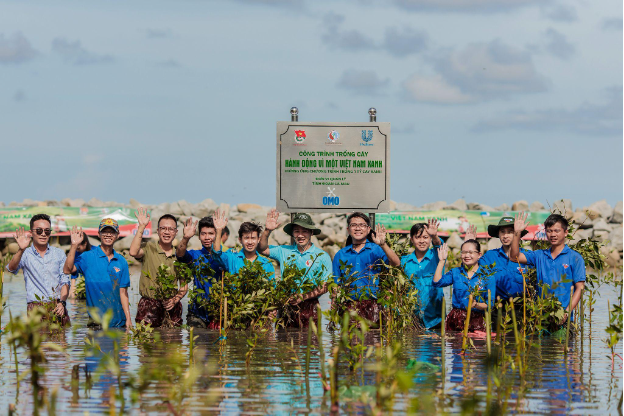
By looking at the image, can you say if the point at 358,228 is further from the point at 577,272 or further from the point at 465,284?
the point at 577,272

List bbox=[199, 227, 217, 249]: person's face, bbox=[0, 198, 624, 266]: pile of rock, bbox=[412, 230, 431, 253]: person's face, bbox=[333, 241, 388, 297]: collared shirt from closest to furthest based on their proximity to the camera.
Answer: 1. bbox=[333, 241, 388, 297]: collared shirt
2. bbox=[199, 227, 217, 249]: person's face
3. bbox=[412, 230, 431, 253]: person's face
4. bbox=[0, 198, 624, 266]: pile of rock

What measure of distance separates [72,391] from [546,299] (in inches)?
208

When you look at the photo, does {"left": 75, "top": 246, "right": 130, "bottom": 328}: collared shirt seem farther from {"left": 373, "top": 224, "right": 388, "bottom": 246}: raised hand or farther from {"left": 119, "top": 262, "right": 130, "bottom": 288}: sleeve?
{"left": 373, "top": 224, "right": 388, "bottom": 246}: raised hand

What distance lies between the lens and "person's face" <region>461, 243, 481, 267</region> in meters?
9.93

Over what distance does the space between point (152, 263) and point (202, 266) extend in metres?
0.72

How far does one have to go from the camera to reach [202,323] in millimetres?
10750

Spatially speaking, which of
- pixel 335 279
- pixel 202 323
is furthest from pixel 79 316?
pixel 335 279

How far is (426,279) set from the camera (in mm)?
10492

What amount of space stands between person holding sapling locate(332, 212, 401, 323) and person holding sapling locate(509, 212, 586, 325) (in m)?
1.54

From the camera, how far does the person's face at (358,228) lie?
10078 millimetres

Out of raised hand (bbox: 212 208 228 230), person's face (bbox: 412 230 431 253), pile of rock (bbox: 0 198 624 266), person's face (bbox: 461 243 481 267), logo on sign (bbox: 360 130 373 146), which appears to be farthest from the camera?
pile of rock (bbox: 0 198 624 266)

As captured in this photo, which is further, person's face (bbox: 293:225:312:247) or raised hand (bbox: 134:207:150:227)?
person's face (bbox: 293:225:312:247)

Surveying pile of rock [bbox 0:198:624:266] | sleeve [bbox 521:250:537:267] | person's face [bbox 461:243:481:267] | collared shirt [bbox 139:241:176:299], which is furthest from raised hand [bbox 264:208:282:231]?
A: pile of rock [bbox 0:198:624:266]

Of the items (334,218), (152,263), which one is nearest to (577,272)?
(152,263)
